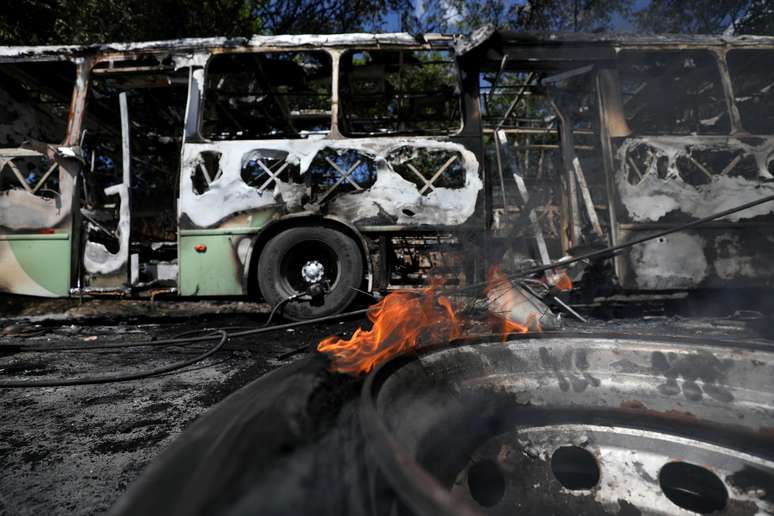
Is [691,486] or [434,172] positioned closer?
A: [691,486]

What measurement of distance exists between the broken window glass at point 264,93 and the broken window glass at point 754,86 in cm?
418

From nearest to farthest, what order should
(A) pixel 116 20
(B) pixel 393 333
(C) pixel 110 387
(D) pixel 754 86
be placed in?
(B) pixel 393 333 → (C) pixel 110 387 → (D) pixel 754 86 → (A) pixel 116 20

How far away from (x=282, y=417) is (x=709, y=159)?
4534 millimetres

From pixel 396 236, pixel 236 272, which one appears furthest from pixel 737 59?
pixel 236 272

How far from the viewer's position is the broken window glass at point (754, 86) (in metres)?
4.00

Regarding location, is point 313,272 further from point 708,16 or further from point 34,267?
point 708,16

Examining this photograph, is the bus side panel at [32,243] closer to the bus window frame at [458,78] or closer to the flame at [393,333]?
the bus window frame at [458,78]

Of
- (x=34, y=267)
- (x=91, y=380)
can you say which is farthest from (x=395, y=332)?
(x=34, y=267)

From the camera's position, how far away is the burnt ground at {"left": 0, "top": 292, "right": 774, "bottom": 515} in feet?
4.40

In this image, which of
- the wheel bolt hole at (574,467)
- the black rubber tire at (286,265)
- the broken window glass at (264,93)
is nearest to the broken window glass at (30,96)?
the broken window glass at (264,93)

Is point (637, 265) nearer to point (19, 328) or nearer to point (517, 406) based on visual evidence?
point (517, 406)

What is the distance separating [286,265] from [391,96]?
124 inches

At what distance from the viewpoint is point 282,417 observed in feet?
2.21

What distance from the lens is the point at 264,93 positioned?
18.3ft
